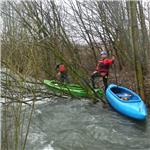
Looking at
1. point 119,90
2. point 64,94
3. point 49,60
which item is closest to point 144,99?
point 119,90

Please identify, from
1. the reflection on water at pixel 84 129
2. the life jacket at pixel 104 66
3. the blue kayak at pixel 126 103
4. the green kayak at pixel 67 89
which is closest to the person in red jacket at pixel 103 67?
the life jacket at pixel 104 66

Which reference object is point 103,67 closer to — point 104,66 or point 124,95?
point 104,66

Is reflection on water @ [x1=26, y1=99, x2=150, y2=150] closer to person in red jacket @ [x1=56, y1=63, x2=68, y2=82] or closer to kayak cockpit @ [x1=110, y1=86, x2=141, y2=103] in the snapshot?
kayak cockpit @ [x1=110, y1=86, x2=141, y2=103]

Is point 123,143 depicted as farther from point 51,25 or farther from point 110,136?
point 51,25

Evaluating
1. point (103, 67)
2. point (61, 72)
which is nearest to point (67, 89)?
point (103, 67)

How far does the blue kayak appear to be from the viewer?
8.35 meters

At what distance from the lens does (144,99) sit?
9.64 metres

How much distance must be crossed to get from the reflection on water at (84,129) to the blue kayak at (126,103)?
24 centimetres

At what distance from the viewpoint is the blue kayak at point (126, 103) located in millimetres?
8347

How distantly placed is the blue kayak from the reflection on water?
238 mm

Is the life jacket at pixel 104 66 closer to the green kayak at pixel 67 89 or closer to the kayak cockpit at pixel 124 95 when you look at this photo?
the green kayak at pixel 67 89

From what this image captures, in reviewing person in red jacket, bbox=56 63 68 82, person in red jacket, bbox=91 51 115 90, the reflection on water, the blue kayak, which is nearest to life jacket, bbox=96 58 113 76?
person in red jacket, bbox=91 51 115 90

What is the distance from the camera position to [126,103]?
8.76 meters

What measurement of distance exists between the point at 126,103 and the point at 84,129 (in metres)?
1.50
